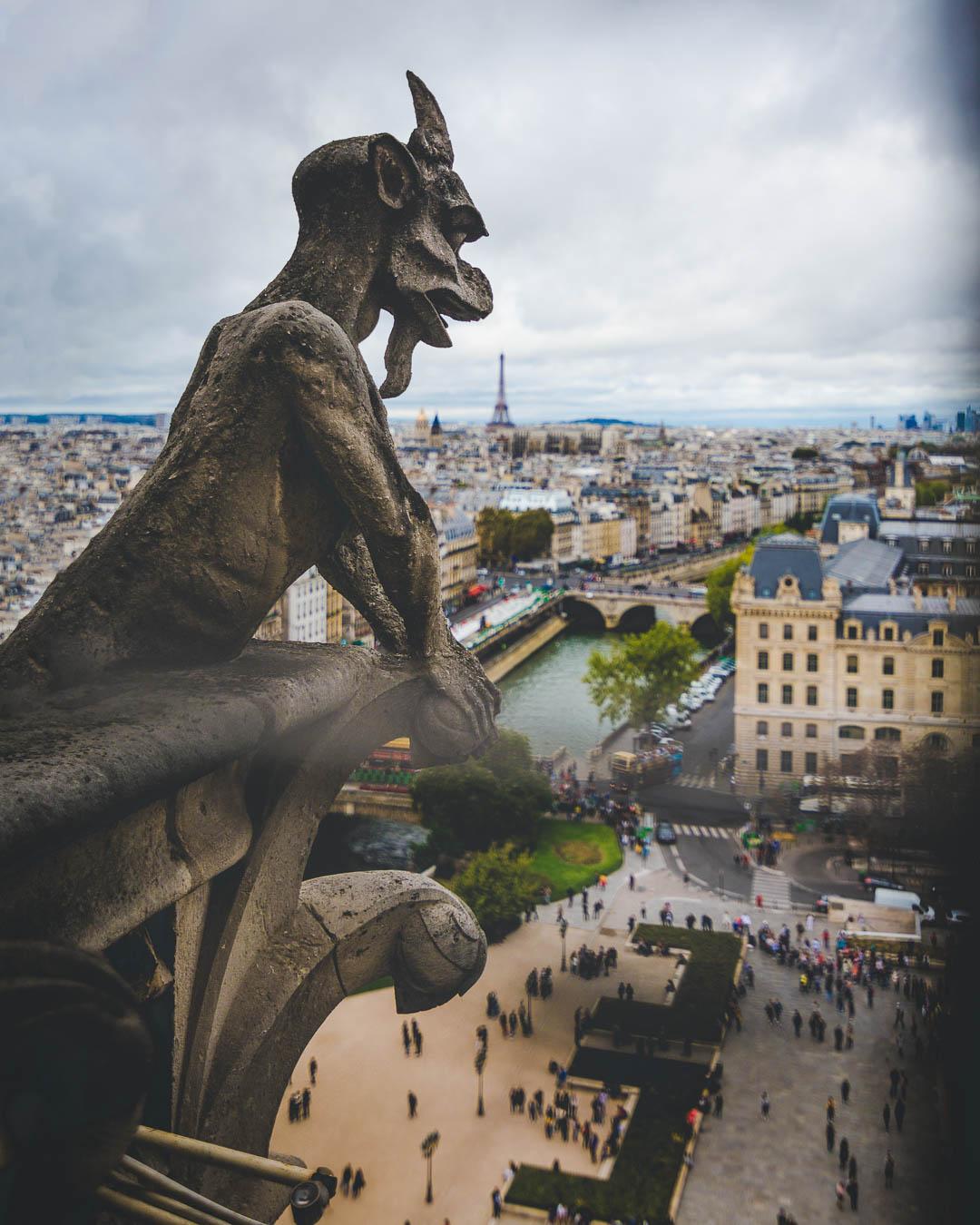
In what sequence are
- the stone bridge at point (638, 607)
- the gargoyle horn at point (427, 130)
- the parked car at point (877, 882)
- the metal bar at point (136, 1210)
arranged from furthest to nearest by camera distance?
the stone bridge at point (638, 607) → the parked car at point (877, 882) → the gargoyle horn at point (427, 130) → the metal bar at point (136, 1210)

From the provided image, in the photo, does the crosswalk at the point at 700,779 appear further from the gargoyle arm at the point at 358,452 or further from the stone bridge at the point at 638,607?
the gargoyle arm at the point at 358,452

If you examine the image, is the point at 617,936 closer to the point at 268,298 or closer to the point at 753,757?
the point at 753,757

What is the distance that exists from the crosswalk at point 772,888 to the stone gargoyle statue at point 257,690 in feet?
62.9

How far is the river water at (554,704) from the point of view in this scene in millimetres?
35438

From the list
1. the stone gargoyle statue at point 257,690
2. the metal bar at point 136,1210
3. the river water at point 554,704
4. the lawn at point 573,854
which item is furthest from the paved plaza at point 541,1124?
the river water at point 554,704

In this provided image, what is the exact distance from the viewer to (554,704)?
40.9 m

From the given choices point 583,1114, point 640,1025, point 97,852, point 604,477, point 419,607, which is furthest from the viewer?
point 604,477

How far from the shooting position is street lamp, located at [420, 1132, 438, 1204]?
12.7 m

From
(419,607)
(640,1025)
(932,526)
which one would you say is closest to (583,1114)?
(640,1025)

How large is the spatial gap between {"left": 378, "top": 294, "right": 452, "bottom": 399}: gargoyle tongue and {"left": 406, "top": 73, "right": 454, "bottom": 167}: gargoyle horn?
0.42 m

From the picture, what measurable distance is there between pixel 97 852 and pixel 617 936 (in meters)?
18.6

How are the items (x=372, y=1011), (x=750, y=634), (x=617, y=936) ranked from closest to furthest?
(x=372, y=1011) < (x=617, y=936) < (x=750, y=634)

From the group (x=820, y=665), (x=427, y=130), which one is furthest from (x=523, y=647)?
(x=427, y=130)

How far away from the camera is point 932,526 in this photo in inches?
1358
